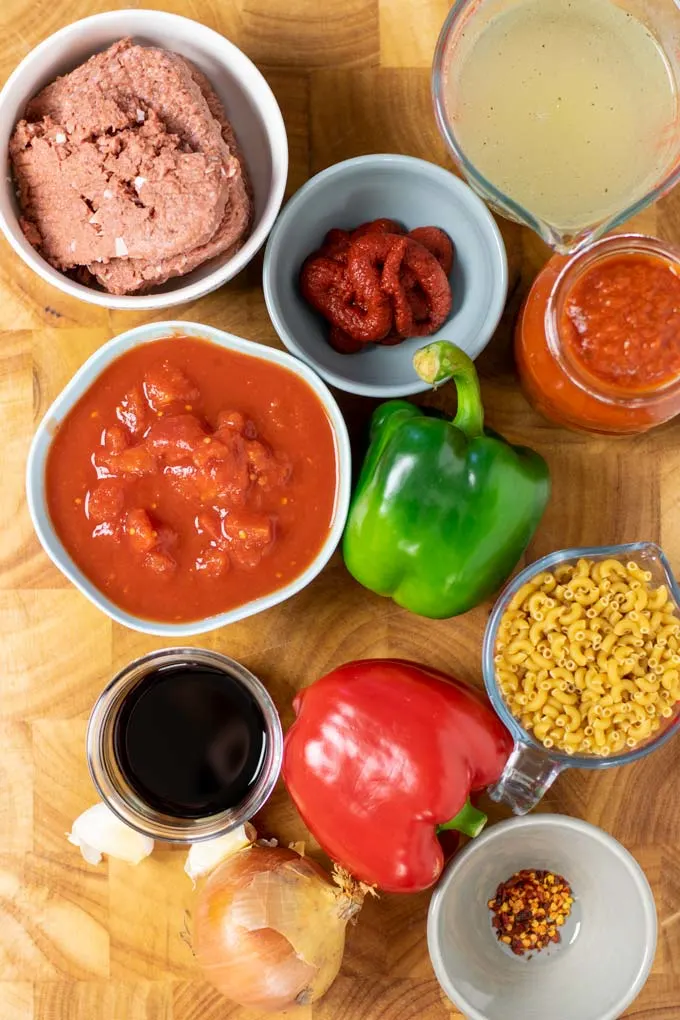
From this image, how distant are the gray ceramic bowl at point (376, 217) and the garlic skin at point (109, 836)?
0.90 metres

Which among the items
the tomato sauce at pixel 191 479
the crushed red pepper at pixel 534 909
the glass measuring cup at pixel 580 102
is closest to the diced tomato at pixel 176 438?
the tomato sauce at pixel 191 479

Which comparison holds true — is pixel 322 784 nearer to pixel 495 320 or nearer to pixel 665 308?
pixel 495 320

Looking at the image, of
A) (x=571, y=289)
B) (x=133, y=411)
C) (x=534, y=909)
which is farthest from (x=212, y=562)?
(x=534, y=909)

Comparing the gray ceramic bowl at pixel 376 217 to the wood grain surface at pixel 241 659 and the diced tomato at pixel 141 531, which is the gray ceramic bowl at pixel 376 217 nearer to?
the wood grain surface at pixel 241 659

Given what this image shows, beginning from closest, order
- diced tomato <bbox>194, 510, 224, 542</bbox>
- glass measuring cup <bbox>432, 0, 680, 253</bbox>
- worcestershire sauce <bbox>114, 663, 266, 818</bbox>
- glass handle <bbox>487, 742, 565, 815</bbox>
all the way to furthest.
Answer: glass measuring cup <bbox>432, 0, 680, 253</bbox>
diced tomato <bbox>194, 510, 224, 542</bbox>
glass handle <bbox>487, 742, 565, 815</bbox>
worcestershire sauce <bbox>114, 663, 266, 818</bbox>

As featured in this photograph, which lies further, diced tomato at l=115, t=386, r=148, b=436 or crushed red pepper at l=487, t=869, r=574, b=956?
crushed red pepper at l=487, t=869, r=574, b=956

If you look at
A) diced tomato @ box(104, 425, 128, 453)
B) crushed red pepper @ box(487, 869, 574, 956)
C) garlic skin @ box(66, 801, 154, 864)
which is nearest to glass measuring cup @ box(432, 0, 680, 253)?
diced tomato @ box(104, 425, 128, 453)

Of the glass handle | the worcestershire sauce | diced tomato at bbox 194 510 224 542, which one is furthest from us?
the worcestershire sauce

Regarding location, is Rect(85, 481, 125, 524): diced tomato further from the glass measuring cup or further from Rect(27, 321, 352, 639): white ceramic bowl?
the glass measuring cup

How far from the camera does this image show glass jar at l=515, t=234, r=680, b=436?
5.29 feet

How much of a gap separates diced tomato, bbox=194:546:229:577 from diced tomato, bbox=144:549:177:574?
42 millimetres

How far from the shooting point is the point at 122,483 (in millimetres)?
1606

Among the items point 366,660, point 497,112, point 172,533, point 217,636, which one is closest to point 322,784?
point 366,660

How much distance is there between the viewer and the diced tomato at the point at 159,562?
5.26ft
